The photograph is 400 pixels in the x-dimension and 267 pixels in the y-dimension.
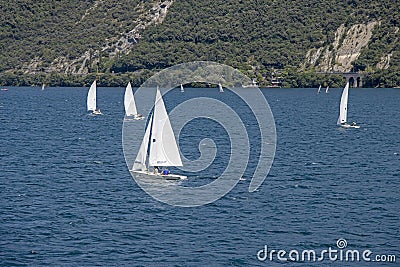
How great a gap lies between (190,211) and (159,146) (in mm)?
12054

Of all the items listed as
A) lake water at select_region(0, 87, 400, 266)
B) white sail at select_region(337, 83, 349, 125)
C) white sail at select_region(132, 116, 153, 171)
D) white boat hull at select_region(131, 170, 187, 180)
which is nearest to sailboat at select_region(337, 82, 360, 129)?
white sail at select_region(337, 83, 349, 125)

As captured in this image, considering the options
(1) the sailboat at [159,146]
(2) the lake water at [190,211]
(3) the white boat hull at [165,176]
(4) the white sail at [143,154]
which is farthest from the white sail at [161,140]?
(2) the lake water at [190,211]

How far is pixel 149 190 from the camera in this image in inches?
2736

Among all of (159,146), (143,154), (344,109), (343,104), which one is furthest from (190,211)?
(344,109)

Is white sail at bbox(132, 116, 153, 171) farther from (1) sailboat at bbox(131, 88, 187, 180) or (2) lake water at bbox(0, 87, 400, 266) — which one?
(2) lake water at bbox(0, 87, 400, 266)

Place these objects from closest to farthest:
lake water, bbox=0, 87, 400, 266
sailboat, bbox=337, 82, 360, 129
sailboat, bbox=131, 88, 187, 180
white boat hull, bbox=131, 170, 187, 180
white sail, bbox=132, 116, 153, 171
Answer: lake water, bbox=0, 87, 400, 266, white boat hull, bbox=131, 170, 187, 180, sailboat, bbox=131, 88, 187, 180, white sail, bbox=132, 116, 153, 171, sailboat, bbox=337, 82, 360, 129

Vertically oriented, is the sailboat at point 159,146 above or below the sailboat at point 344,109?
below

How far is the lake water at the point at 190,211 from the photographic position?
169 ft

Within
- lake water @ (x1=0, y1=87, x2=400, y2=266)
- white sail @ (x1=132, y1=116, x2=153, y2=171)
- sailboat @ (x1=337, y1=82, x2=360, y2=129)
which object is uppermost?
sailboat @ (x1=337, y1=82, x2=360, y2=129)

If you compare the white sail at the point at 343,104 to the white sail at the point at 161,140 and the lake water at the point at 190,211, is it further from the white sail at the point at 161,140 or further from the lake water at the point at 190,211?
the white sail at the point at 161,140

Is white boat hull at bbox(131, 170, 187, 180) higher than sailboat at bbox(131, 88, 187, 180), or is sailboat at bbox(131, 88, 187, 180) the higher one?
sailboat at bbox(131, 88, 187, 180)

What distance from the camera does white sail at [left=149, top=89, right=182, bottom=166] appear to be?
240 feet

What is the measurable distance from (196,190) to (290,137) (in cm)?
5083

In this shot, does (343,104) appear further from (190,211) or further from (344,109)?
(190,211)
